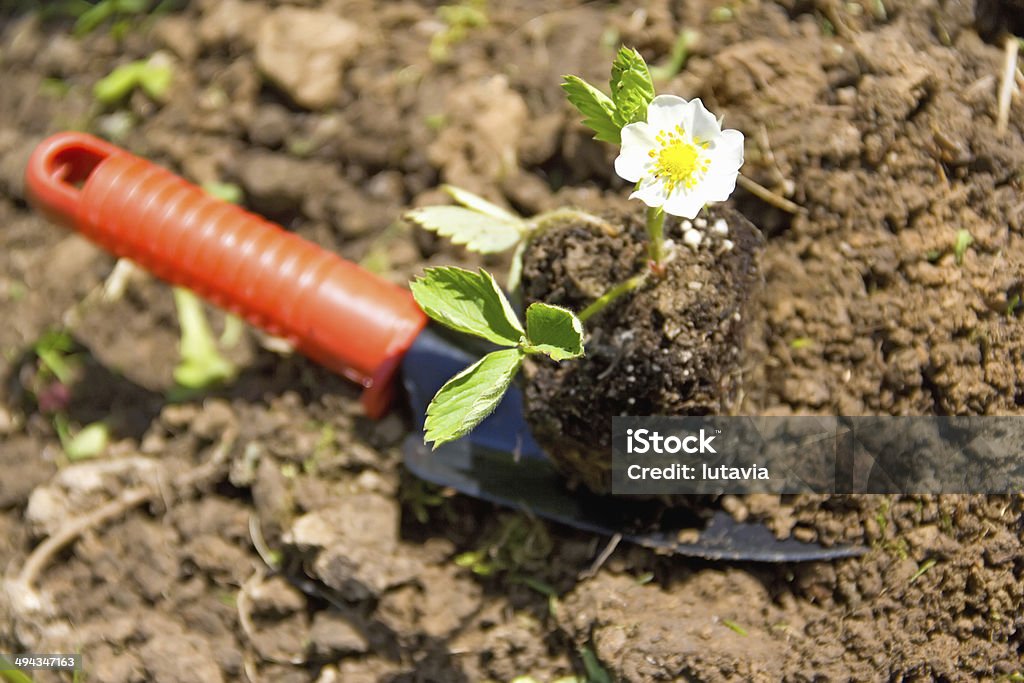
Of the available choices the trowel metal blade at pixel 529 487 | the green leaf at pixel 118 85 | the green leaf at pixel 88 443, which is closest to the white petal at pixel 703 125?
the trowel metal blade at pixel 529 487

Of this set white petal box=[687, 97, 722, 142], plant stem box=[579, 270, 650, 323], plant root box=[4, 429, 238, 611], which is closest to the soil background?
plant root box=[4, 429, 238, 611]

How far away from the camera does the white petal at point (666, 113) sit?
1.35m

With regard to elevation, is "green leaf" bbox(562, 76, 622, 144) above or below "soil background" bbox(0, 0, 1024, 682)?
above

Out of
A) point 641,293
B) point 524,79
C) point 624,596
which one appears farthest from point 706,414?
point 524,79

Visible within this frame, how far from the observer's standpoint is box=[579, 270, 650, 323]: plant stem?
4.90 ft

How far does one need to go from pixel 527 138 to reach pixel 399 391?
1.99ft

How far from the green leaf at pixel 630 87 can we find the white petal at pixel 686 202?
14 cm

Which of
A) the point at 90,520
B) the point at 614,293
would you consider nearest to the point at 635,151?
the point at 614,293

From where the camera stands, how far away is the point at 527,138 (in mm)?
1979

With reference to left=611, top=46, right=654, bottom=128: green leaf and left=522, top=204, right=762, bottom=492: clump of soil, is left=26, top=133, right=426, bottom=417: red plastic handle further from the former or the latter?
left=611, top=46, right=654, bottom=128: green leaf

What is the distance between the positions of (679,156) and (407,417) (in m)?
0.81

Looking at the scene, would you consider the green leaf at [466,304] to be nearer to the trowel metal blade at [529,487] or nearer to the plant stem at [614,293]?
the plant stem at [614,293]

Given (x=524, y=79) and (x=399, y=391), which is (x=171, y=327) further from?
(x=524, y=79)

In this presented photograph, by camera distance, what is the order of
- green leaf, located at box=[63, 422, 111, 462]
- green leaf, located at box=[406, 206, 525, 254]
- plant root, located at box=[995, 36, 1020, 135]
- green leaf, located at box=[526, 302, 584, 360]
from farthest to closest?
green leaf, located at box=[63, 422, 111, 462] → plant root, located at box=[995, 36, 1020, 135] → green leaf, located at box=[406, 206, 525, 254] → green leaf, located at box=[526, 302, 584, 360]
